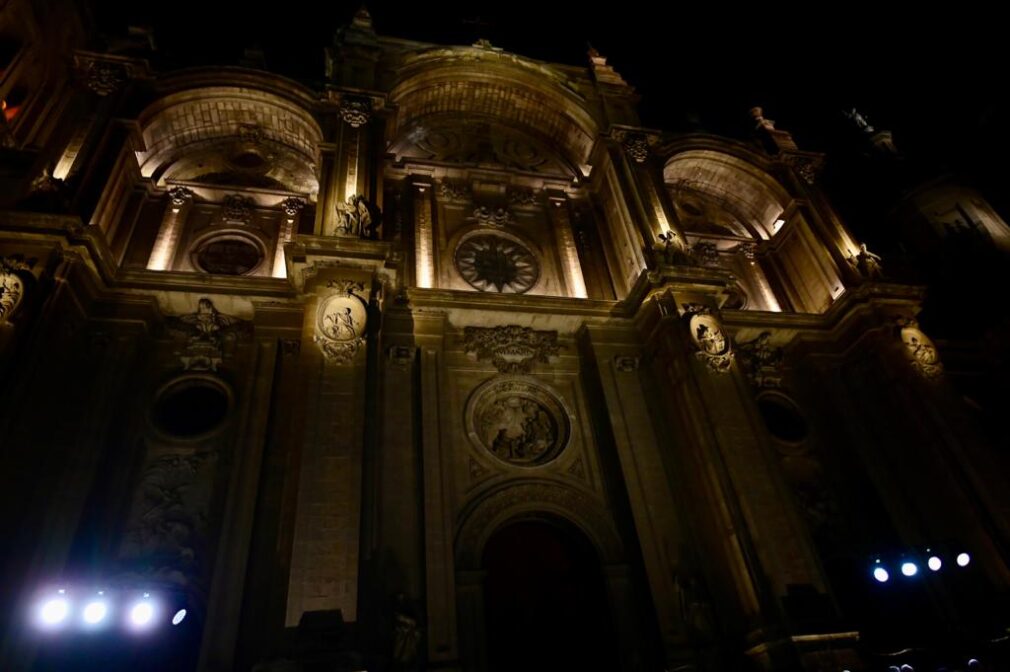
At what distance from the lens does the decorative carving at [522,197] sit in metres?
18.8

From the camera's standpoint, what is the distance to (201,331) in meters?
13.7

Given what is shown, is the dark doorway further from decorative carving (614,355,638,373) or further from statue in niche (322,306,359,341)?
statue in niche (322,306,359,341)

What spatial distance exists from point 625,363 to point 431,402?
499cm

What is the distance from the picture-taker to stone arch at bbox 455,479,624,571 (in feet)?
40.4

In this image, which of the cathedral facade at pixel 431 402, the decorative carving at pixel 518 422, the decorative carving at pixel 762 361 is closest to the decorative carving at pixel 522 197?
the cathedral facade at pixel 431 402

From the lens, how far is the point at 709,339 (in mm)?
13852

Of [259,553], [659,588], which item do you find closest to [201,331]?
[259,553]

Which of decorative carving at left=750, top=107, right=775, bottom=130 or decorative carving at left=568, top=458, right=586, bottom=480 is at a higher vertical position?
decorative carving at left=750, top=107, right=775, bottom=130

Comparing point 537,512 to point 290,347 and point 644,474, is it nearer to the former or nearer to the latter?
point 644,474

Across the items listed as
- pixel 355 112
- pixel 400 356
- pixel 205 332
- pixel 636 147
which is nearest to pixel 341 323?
pixel 400 356

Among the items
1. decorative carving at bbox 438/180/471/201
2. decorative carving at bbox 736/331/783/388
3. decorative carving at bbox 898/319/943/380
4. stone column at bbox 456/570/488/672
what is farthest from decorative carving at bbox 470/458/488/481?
decorative carving at bbox 898/319/943/380

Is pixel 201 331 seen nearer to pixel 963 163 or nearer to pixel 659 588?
pixel 659 588

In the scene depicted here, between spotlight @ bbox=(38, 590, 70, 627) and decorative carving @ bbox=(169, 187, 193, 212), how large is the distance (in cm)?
1020

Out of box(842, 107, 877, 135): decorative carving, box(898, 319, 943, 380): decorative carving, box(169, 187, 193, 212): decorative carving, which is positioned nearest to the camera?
box(898, 319, 943, 380): decorative carving
